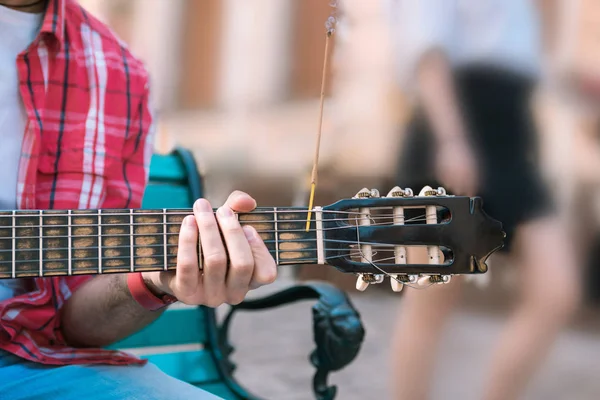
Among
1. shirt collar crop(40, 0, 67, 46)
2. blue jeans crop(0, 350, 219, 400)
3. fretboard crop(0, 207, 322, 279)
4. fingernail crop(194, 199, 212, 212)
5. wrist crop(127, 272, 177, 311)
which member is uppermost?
shirt collar crop(40, 0, 67, 46)

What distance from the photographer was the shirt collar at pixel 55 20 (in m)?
0.96

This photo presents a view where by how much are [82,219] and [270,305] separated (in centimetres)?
65

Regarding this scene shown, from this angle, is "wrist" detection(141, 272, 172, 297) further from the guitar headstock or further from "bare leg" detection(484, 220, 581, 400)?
"bare leg" detection(484, 220, 581, 400)

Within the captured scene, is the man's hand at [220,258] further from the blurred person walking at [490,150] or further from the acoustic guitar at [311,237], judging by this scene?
the blurred person walking at [490,150]

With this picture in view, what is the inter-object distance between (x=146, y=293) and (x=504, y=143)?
0.96 meters

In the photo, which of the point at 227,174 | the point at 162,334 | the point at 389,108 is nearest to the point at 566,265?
the point at 389,108

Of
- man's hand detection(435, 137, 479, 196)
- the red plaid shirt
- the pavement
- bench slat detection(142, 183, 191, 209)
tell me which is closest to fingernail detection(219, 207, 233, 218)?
the red plaid shirt

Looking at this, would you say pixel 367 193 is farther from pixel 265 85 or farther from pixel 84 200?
pixel 265 85

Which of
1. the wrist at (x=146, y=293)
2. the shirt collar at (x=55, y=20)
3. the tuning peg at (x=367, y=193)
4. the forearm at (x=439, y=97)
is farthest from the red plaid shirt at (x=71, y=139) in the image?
the forearm at (x=439, y=97)

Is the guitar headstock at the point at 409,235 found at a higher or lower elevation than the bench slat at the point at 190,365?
higher

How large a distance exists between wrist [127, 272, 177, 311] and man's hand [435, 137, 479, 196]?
863 mm

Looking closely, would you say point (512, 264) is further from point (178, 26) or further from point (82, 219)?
point (178, 26)

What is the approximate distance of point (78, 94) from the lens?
1009mm

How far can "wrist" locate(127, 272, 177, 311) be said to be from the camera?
2.67ft
